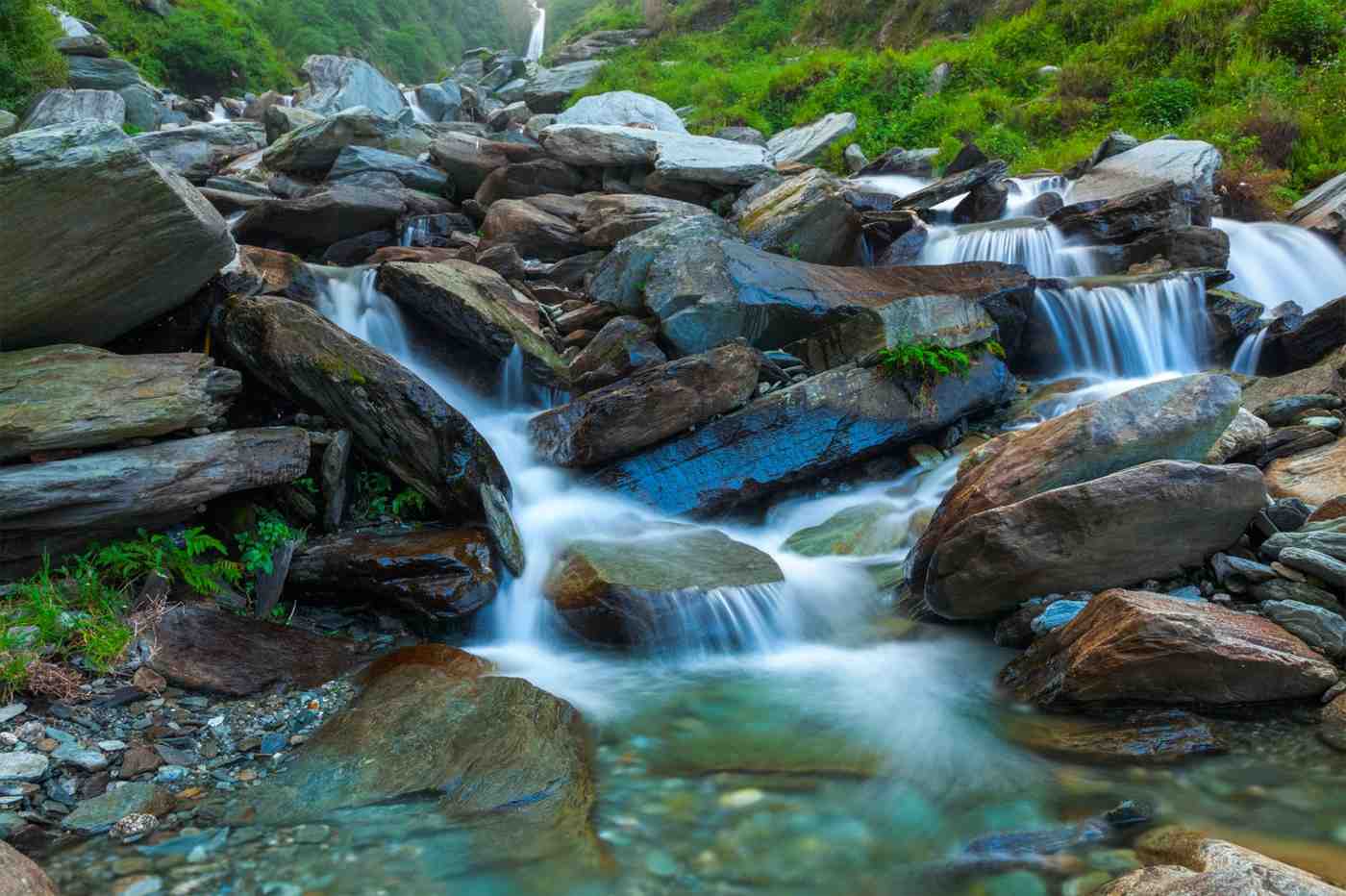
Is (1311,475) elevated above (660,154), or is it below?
below

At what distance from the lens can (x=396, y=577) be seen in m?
5.79

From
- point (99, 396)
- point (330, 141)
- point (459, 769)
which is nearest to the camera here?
point (459, 769)

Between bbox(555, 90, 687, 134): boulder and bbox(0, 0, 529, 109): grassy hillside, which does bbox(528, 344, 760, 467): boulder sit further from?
bbox(0, 0, 529, 109): grassy hillside

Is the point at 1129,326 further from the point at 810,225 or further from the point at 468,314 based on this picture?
the point at 468,314

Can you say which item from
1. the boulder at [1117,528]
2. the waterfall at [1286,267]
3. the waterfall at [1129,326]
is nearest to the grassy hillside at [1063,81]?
the waterfall at [1286,267]

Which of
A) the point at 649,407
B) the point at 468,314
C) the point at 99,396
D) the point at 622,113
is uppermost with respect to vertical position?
the point at 622,113

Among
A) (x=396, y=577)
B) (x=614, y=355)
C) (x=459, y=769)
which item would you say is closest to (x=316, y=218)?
(x=614, y=355)

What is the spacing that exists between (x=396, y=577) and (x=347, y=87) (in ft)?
70.1

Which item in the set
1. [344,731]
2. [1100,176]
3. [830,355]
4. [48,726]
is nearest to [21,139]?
[48,726]

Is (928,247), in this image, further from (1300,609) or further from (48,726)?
(48,726)

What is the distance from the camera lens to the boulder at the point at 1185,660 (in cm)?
407

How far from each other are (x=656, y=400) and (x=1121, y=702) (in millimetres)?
4325

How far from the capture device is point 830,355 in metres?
8.45

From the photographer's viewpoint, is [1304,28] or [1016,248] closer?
[1016,248]
